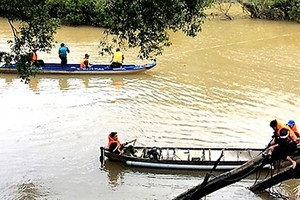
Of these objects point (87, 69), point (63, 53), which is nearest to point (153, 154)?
point (87, 69)

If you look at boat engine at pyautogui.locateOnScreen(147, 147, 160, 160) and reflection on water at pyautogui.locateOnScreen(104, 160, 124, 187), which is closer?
reflection on water at pyautogui.locateOnScreen(104, 160, 124, 187)

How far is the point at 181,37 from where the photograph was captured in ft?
103

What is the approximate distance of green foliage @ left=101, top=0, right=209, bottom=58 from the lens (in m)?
10.1

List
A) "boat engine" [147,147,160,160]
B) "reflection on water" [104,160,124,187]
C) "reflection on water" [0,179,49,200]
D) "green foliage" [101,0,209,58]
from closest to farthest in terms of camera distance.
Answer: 1. "green foliage" [101,0,209,58]
2. "reflection on water" [0,179,49,200]
3. "reflection on water" [104,160,124,187]
4. "boat engine" [147,147,160,160]

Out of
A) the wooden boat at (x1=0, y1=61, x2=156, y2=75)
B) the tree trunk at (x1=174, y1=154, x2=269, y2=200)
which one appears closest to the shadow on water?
the wooden boat at (x1=0, y1=61, x2=156, y2=75)

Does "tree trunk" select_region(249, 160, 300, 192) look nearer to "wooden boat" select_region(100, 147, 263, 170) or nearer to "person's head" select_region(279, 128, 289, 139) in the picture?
"person's head" select_region(279, 128, 289, 139)

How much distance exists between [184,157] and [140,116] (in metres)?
4.12

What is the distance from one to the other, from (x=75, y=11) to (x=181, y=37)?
7698 millimetres

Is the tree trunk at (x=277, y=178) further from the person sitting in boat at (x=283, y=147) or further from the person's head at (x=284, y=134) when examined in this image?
the person's head at (x=284, y=134)

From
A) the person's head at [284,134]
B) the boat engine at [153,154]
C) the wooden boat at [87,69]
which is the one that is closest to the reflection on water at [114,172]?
the boat engine at [153,154]

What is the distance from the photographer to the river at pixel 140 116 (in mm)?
12906

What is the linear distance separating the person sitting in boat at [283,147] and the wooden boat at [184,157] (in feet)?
7.93

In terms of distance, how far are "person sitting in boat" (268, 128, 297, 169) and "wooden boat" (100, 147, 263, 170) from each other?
2416 millimetres

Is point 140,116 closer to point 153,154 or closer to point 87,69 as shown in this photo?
point 153,154
